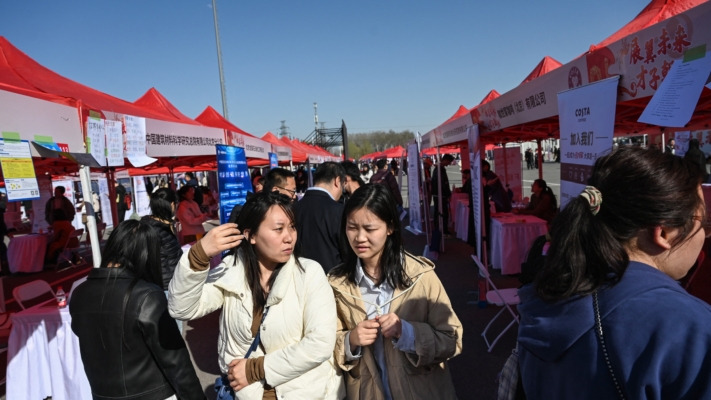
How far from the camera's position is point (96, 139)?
142 inches

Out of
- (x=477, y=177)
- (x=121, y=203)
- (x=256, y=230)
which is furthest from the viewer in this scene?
(x=121, y=203)

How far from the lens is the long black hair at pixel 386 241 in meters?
1.85

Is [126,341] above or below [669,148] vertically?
below

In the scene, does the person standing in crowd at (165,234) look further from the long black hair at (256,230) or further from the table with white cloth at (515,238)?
the table with white cloth at (515,238)

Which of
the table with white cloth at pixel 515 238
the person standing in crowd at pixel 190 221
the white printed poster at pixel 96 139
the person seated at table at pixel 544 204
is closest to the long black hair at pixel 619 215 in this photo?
the white printed poster at pixel 96 139

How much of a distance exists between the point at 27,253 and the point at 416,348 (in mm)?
10615

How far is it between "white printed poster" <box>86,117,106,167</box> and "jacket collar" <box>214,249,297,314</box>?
2342mm

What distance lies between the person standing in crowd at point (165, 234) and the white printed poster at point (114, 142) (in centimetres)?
61

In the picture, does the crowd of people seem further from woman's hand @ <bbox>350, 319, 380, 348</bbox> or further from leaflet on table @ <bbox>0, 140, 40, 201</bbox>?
leaflet on table @ <bbox>0, 140, 40, 201</bbox>

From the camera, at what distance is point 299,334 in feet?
5.60

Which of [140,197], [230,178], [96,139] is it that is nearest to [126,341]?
[96,139]

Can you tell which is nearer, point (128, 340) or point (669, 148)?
point (128, 340)

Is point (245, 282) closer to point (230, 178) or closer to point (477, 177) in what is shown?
point (230, 178)

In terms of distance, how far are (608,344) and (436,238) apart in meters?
7.32
